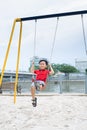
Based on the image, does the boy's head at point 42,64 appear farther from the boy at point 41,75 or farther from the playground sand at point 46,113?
the playground sand at point 46,113

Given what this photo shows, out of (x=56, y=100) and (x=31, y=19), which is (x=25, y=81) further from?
(x=31, y=19)

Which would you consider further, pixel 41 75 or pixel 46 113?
pixel 46 113

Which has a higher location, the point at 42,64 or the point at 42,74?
the point at 42,64

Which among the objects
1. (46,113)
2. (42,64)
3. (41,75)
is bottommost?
(46,113)

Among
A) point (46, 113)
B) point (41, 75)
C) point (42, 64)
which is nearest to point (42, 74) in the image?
point (41, 75)

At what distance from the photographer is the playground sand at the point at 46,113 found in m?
Result: 21.4

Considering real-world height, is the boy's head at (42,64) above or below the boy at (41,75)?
above

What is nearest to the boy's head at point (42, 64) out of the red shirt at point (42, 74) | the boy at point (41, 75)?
the boy at point (41, 75)

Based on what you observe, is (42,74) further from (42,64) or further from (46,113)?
(46,113)

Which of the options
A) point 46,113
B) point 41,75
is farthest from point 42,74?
point 46,113

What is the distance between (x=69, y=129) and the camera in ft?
68.0

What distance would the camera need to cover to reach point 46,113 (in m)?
23.6

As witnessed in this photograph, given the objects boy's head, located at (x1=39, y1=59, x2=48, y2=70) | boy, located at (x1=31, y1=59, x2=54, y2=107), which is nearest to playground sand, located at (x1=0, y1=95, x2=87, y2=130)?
boy, located at (x1=31, y1=59, x2=54, y2=107)

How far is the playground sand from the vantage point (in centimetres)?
2142
